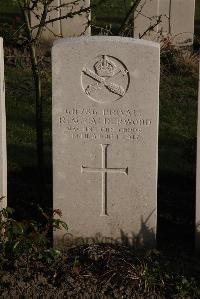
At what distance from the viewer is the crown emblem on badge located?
19.3ft

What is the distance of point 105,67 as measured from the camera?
5.89m

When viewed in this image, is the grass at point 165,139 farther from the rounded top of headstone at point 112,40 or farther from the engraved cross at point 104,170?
the rounded top of headstone at point 112,40

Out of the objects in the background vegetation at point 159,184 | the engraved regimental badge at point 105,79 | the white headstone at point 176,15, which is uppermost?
the white headstone at point 176,15

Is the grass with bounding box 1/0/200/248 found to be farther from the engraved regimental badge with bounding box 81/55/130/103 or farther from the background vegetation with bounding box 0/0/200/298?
the engraved regimental badge with bounding box 81/55/130/103

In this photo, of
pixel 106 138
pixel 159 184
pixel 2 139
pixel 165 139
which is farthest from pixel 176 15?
pixel 2 139

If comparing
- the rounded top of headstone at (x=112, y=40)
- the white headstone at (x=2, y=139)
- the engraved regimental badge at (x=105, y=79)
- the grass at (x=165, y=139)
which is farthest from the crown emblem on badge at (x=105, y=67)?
the grass at (x=165, y=139)

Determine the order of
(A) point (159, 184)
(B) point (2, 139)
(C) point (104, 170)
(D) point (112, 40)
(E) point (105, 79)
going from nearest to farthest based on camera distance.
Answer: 1. (D) point (112, 40)
2. (E) point (105, 79)
3. (B) point (2, 139)
4. (C) point (104, 170)
5. (A) point (159, 184)

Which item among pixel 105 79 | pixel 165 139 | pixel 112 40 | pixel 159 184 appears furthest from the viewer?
pixel 165 139

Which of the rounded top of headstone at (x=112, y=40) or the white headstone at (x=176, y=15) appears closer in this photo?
the rounded top of headstone at (x=112, y=40)

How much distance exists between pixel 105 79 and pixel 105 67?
104mm

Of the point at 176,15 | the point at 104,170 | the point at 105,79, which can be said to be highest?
the point at 176,15

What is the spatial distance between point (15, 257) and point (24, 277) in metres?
0.26

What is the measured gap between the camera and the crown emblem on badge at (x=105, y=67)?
5.87 metres

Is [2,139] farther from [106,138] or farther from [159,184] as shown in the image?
[159,184]
